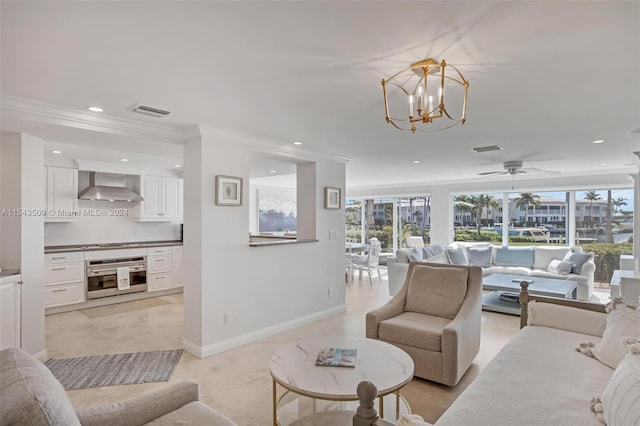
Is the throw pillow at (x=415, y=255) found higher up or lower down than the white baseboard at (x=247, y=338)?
higher up

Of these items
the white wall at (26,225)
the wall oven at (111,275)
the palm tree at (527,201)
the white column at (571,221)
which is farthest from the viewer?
the palm tree at (527,201)


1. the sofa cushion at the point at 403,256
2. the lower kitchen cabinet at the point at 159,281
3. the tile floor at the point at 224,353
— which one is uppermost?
the sofa cushion at the point at 403,256

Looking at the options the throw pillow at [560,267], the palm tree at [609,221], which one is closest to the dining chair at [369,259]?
the throw pillow at [560,267]

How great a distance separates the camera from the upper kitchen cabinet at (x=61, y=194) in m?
5.24

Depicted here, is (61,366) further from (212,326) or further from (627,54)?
(627,54)

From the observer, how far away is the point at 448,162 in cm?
580

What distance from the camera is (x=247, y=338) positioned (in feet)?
12.8

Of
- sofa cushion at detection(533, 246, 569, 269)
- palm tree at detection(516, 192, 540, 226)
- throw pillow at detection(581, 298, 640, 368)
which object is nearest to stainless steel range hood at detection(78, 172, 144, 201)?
throw pillow at detection(581, 298, 640, 368)

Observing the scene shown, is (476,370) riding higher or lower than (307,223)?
lower

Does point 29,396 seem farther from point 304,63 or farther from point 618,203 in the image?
point 618,203

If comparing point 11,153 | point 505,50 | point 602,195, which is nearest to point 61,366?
point 11,153

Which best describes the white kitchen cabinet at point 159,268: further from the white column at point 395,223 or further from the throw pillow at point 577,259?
the throw pillow at point 577,259

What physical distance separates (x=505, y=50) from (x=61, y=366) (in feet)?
13.9

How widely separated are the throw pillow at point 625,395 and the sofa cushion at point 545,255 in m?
5.90
